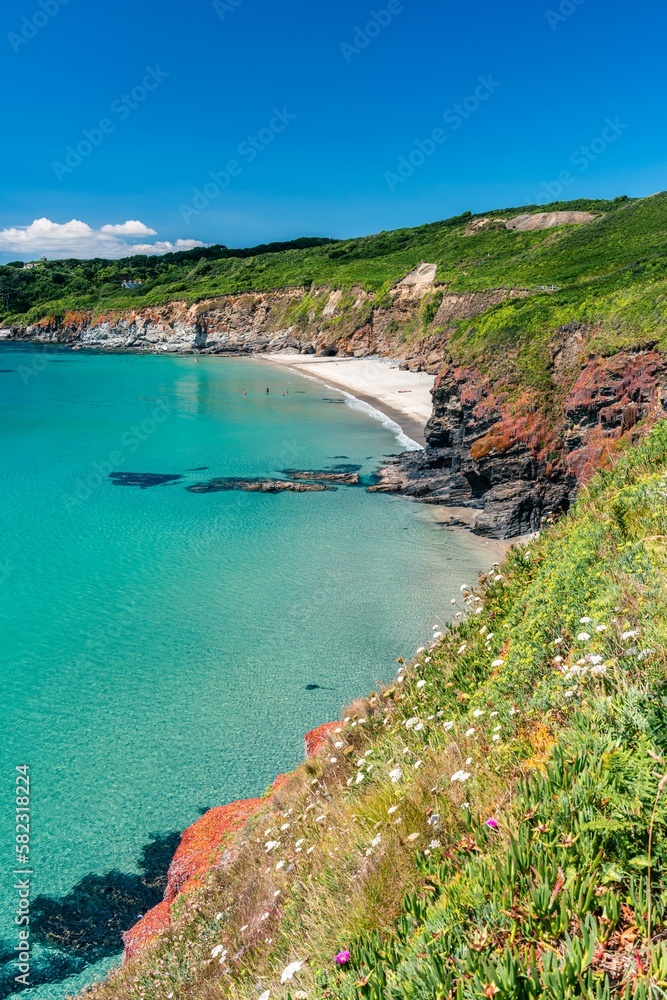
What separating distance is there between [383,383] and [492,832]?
6125 cm

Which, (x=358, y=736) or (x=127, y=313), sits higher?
(x=127, y=313)

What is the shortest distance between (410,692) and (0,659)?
1295 cm

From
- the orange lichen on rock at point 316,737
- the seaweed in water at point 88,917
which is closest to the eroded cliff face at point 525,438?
the orange lichen on rock at point 316,737

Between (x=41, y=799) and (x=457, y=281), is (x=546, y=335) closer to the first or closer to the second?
(x=41, y=799)

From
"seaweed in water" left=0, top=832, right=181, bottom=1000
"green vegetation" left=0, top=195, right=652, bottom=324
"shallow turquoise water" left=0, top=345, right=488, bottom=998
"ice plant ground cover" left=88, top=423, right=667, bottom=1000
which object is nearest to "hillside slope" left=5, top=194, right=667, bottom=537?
"green vegetation" left=0, top=195, right=652, bottom=324

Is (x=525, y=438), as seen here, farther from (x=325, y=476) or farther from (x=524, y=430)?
(x=325, y=476)

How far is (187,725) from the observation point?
1373 centimetres

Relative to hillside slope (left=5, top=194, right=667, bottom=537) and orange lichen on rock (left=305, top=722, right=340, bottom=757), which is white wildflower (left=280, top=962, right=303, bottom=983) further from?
hillside slope (left=5, top=194, right=667, bottom=537)

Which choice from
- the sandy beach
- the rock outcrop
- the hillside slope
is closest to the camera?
the rock outcrop

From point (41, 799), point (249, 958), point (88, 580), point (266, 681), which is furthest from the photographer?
point (88, 580)

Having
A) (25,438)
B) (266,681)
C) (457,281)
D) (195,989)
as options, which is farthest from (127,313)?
(195,989)

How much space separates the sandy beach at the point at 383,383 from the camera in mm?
49062

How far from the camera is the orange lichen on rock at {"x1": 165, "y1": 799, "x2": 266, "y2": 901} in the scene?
8086 mm

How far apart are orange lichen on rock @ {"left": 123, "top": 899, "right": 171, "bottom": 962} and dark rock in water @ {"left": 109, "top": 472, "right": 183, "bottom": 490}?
25442mm
